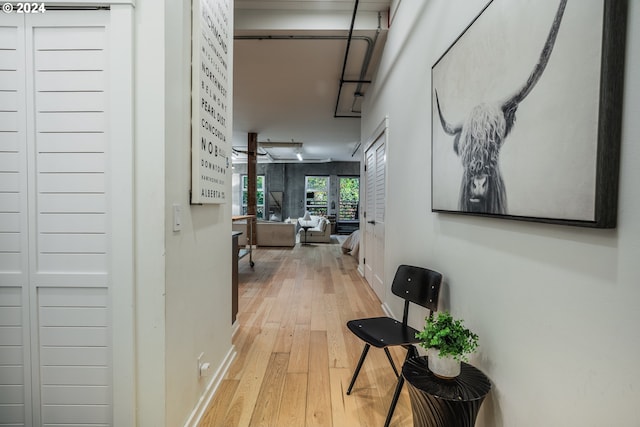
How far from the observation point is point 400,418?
1.56 m

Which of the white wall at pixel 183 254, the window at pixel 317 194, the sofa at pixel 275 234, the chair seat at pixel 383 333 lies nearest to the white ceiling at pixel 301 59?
the white wall at pixel 183 254

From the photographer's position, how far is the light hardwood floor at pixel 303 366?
157 centimetres

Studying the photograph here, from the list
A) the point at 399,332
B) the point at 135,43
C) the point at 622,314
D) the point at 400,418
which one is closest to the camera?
the point at 622,314

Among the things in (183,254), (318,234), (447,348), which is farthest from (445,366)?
(318,234)

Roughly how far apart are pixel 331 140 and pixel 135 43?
7129 mm

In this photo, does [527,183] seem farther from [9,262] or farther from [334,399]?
[9,262]

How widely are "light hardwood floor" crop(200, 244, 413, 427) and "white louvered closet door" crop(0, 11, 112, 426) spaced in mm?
720

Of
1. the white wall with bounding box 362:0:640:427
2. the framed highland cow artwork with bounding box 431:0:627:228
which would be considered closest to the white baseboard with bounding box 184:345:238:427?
the white wall with bounding box 362:0:640:427

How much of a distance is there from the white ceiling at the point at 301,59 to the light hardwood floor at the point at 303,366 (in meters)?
3.02

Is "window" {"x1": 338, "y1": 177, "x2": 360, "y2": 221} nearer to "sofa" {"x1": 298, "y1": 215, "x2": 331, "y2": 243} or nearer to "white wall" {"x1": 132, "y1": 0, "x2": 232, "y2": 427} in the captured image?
"sofa" {"x1": 298, "y1": 215, "x2": 331, "y2": 243}

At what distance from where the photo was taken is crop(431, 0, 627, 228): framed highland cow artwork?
721mm

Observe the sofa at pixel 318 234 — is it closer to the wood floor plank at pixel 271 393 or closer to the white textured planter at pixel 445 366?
the wood floor plank at pixel 271 393

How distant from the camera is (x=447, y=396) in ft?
3.43

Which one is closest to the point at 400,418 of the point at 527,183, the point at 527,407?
the point at 527,407
